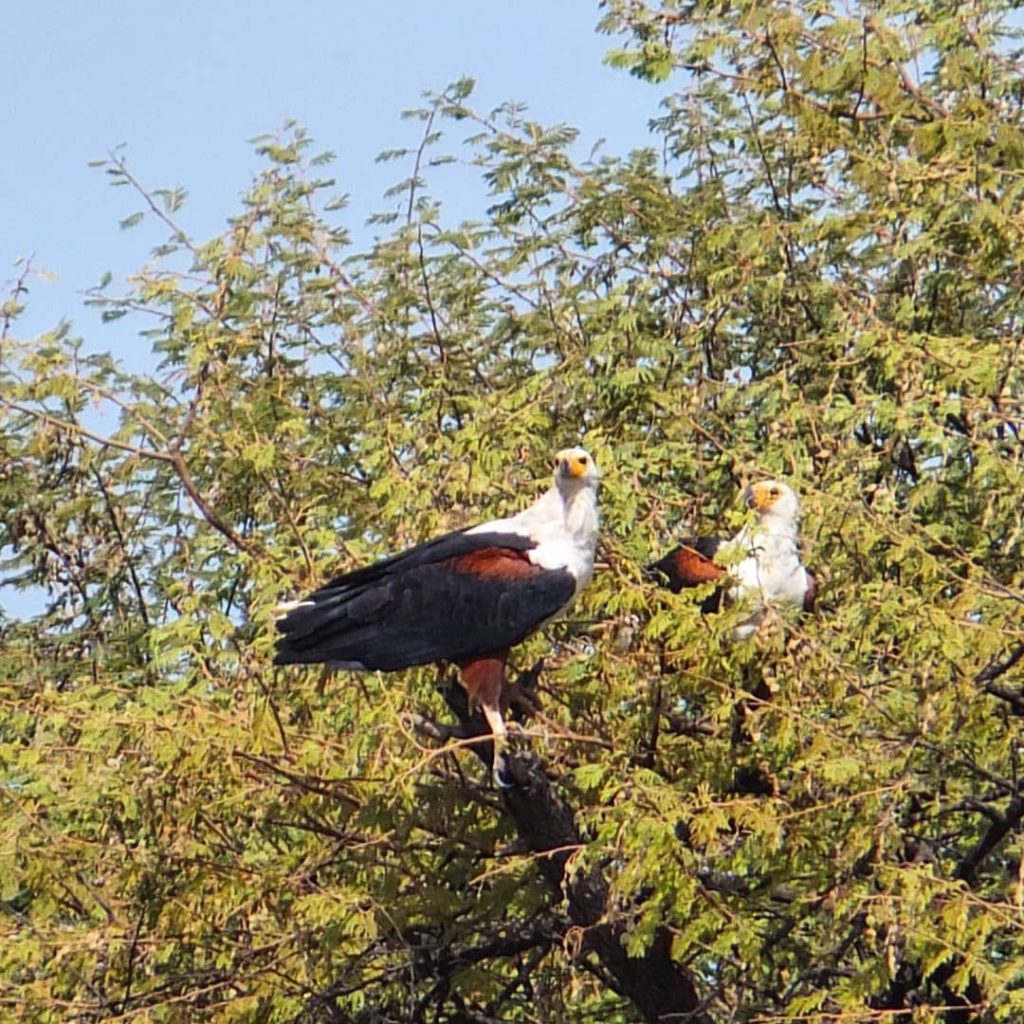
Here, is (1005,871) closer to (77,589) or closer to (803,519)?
(803,519)

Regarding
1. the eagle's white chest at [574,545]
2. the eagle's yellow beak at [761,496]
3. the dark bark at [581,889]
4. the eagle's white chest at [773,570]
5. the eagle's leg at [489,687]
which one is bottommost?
the dark bark at [581,889]

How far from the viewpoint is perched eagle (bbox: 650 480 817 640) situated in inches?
231

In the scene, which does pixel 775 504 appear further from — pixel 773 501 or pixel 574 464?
pixel 574 464

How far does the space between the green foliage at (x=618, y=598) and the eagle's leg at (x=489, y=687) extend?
0.21 metres

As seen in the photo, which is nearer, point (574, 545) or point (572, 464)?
point (574, 545)

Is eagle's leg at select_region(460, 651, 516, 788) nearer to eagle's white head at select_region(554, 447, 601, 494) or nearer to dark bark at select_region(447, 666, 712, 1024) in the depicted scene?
dark bark at select_region(447, 666, 712, 1024)

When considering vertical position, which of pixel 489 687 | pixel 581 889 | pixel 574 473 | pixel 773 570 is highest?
pixel 574 473

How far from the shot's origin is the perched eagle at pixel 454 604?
19.8ft

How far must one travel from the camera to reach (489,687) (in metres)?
6.12

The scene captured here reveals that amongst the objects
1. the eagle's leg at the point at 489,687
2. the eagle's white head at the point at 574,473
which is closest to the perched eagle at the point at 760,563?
the eagle's white head at the point at 574,473

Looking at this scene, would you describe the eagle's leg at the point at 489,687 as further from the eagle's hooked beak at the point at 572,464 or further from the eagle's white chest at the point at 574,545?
the eagle's hooked beak at the point at 572,464

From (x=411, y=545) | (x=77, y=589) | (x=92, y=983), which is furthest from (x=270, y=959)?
(x=77, y=589)

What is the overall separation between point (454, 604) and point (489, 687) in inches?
10.6

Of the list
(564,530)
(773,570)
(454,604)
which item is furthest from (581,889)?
(773,570)
